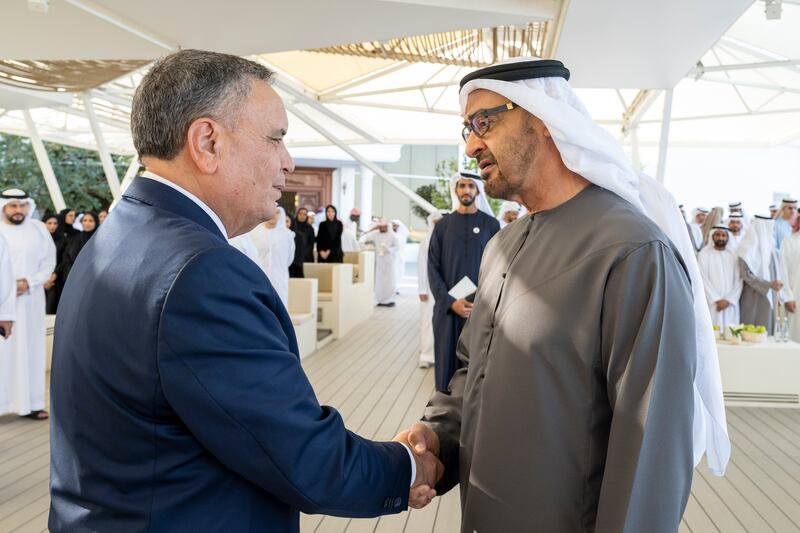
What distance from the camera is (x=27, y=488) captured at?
399cm

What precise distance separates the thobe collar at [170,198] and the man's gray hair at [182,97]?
2.1 inches

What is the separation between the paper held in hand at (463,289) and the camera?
557cm

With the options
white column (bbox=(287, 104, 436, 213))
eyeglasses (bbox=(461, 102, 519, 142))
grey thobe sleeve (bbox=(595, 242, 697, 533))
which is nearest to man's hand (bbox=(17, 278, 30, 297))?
eyeglasses (bbox=(461, 102, 519, 142))

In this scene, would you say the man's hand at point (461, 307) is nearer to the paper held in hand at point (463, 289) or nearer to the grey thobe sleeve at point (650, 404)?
the paper held in hand at point (463, 289)

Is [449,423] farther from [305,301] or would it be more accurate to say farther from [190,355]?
[305,301]

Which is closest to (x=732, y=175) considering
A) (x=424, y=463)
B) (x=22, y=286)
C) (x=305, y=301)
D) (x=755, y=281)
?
(x=755, y=281)

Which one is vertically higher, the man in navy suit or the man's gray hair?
the man's gray hair

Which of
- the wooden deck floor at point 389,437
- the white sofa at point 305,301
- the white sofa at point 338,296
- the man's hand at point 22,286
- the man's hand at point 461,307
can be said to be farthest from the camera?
the white sofa at point 338,296

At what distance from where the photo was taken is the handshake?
1.62 m

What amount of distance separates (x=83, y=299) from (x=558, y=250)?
986 millimetres

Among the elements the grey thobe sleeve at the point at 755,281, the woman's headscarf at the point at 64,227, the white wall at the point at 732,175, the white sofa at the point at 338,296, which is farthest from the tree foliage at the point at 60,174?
Answer: the grey thobe sleeve at the point at 755,281

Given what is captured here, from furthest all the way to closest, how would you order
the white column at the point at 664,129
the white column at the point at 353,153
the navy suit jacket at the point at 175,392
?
the white column at the point at 353,153
the white column at the point at 664,129
the navy suit jacket at the point at 175,392

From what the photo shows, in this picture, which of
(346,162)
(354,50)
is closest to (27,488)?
(354,50)

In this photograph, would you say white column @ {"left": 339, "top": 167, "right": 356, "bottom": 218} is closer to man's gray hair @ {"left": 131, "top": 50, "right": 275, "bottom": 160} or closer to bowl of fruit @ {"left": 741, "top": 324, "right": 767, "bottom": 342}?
bowl of fruit @ {"left": 741, "top": 324, "right": 767, "bottom": 342}
